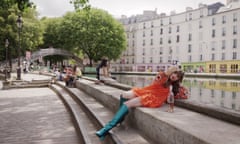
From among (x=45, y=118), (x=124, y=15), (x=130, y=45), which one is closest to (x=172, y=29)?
(x=130, y=45)

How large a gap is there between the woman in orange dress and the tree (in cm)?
4396

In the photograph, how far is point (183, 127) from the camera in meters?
3.22

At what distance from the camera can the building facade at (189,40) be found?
5269 centimetres

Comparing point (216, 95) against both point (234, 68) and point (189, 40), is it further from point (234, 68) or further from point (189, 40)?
point (189, 40)

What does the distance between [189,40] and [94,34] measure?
25334 millimetres

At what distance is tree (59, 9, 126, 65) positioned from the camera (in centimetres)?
4903

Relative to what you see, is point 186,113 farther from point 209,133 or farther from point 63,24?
point 63,24

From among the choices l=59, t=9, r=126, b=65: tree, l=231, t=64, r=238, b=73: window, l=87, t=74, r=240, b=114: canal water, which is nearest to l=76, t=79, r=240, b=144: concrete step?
l=87, t=74, r=240, b=114: canal water

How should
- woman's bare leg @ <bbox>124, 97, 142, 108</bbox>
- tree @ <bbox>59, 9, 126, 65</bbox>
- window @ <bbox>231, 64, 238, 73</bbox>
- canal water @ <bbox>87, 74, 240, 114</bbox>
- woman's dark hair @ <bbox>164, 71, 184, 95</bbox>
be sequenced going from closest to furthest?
woman's bare leg @ <bbox>124, 97, 142, 108</bbox> → woman's dark hair @ <bbox>164, 71, 184, 95</bbox> → canal water @ <bbox>87, 74, 240, 114</bbox> → tree @ <bbox>59, 9, 126, 65</bbox> → window @ <bbox>231, 64, 238, 73</bbox>

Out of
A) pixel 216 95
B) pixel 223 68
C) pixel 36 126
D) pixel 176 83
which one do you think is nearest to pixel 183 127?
pixel 176 83

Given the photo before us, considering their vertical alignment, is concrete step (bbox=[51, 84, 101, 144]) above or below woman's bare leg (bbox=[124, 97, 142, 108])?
below

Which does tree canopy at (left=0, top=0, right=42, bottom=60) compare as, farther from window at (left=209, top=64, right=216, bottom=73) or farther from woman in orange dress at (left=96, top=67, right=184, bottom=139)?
window at (left=209, top=64, right=216, bottom=73)

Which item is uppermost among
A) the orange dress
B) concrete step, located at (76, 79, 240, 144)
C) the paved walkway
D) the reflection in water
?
the orange dress

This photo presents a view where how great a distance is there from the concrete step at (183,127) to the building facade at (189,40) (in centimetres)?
3903
